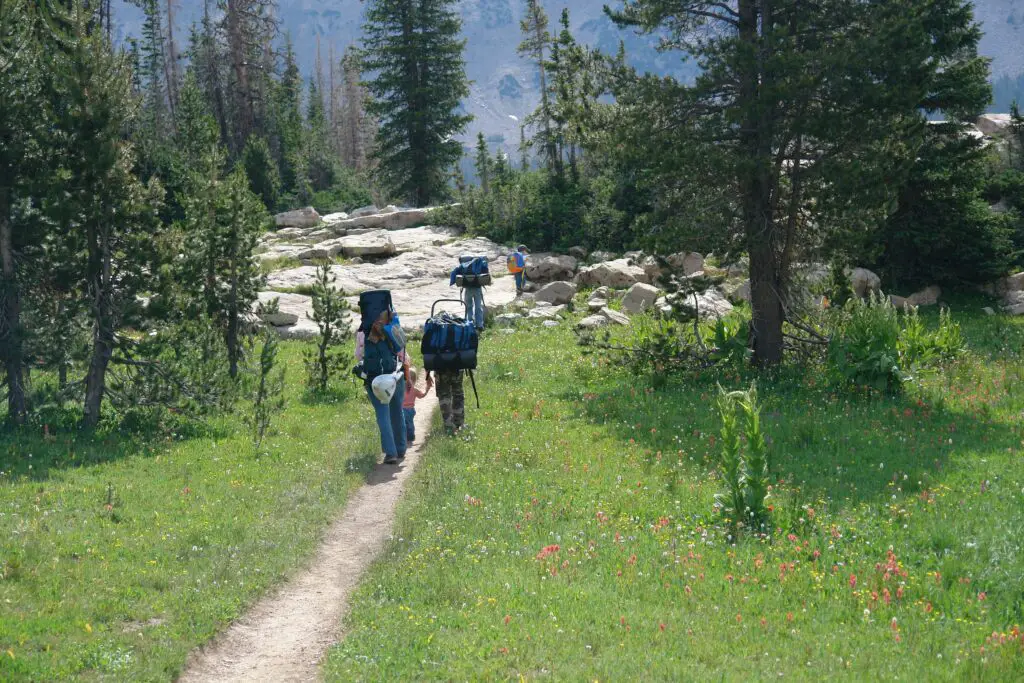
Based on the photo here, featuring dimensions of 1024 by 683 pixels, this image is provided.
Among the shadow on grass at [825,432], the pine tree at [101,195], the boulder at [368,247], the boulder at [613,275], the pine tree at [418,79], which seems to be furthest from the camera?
the pine tree at [418,79]

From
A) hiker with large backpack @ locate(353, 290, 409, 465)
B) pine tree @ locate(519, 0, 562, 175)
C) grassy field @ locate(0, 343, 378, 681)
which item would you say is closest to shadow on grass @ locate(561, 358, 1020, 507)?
hiker with large backpack @ locate(353, 290, 409, 465)

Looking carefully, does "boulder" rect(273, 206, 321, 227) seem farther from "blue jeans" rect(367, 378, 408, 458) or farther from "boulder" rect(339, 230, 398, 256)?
"blue jeans" rect(367, 378, 408, 458)

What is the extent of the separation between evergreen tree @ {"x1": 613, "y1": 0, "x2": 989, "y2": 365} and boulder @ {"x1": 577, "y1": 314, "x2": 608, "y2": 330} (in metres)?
7.59

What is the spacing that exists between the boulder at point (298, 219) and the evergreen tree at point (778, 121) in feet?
121

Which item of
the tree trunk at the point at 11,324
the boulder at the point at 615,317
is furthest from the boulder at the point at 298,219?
the tree trunk at the point at 11,324

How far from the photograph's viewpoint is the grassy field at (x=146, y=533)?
22.8 feet

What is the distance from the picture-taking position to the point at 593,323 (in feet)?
82.3

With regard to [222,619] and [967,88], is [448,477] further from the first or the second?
[967,88]

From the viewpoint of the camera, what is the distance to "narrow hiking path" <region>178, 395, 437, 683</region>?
7.07 meters

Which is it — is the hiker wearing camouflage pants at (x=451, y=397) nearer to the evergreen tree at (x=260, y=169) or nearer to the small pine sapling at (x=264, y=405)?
the small pine sapling at (x=264, y=405)

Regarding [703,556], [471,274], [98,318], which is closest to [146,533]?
[703,556]

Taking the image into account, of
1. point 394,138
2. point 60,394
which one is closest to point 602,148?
point 60,394

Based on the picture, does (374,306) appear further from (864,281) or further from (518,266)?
(518,266)

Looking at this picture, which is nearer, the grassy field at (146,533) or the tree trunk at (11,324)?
the grassy field at (146,533)
